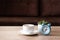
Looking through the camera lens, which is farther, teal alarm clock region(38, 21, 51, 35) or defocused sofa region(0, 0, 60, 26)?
defocused sofa region(0, 0, 60, 26)

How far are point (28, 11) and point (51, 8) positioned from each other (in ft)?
1.34

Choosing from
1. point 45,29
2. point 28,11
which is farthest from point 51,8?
point 45,29

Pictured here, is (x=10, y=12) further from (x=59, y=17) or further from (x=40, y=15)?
(x=59, y=17)

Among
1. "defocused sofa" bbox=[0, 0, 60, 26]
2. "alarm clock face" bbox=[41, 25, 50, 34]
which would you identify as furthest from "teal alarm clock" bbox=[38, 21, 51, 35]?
"defocused sofa" bbox=[0, 0, 60, 26]

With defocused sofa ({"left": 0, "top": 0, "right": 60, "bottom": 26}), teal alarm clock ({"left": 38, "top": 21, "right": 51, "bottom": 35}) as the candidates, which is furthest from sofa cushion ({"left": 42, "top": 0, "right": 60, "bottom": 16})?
teal alarm clock ({"left": 38, "top": 21, "right": 51, "bottom": 35})

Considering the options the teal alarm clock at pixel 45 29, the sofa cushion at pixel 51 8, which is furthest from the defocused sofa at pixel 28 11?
the teal alarm clock at pixel 45 29

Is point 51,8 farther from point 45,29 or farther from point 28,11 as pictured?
point 45,29

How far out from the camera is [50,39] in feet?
3.97

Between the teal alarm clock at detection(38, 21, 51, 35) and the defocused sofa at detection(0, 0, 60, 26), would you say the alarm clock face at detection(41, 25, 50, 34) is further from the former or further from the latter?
the defocused sofa at detection(0, 0, 60, 26)

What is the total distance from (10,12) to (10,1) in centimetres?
19

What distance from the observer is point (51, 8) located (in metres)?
2.62

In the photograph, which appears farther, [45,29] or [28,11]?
[28,11]

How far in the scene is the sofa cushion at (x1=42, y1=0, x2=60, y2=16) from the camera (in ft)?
8.54

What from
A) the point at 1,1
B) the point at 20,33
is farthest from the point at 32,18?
the point at 20,33
